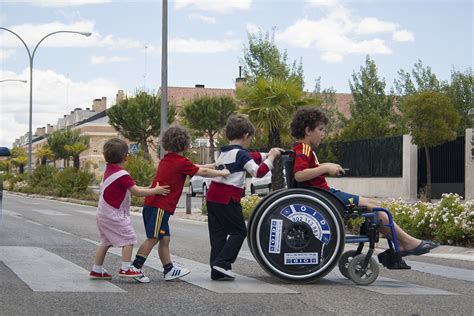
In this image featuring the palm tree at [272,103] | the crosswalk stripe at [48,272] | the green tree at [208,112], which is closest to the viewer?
the crosswalk stripe at [48,272]

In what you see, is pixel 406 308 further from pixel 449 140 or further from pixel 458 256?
pixel 449 140

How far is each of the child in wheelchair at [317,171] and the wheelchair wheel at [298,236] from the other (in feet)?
0.67

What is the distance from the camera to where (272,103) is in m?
26.0

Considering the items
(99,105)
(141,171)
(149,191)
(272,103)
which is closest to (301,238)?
(149,191)

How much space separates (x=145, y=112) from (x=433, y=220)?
55518 mm

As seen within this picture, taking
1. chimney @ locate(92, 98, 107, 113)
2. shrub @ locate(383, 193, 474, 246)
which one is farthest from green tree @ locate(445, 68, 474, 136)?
chimney @ locate(92, 98, 107, 113)

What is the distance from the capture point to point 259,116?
25781mm

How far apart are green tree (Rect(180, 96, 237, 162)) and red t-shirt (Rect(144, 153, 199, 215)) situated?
57.4 m

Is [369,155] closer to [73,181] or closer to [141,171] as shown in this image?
[141,171]

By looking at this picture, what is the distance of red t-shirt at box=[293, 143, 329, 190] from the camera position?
7455mm

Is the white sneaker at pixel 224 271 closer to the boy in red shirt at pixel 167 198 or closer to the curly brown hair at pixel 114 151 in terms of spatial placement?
the boy in red shirt at pixel 167 198

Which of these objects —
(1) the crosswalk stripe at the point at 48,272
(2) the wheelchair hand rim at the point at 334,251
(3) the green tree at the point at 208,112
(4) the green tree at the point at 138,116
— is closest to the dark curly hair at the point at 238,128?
(2) the wheelchair hand rim at the point at 334,251

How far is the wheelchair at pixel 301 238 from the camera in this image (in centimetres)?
732

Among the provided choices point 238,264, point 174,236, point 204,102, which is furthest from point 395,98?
point 238,264
